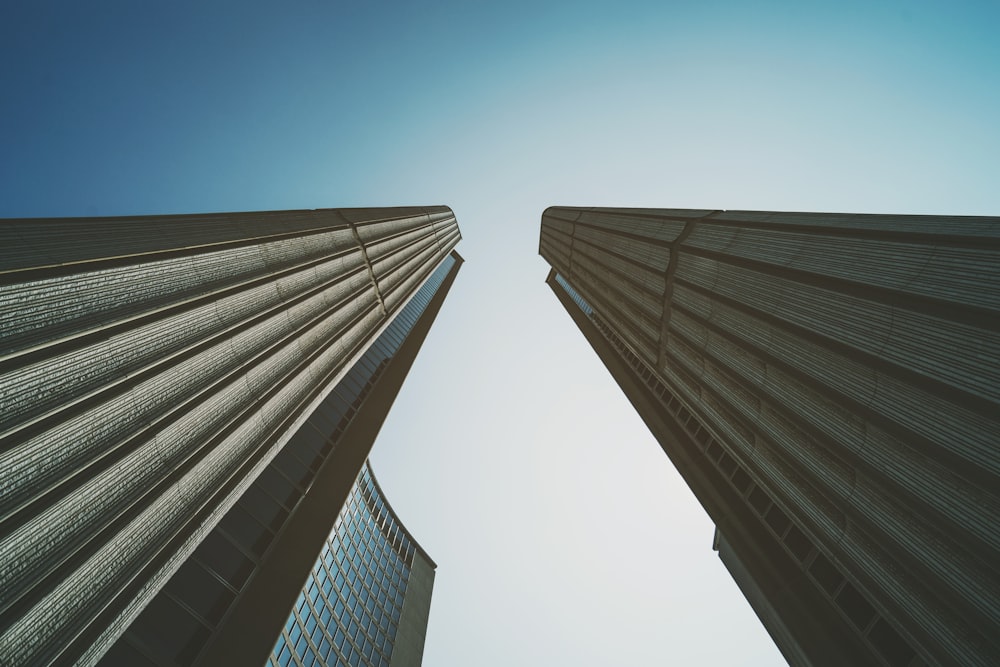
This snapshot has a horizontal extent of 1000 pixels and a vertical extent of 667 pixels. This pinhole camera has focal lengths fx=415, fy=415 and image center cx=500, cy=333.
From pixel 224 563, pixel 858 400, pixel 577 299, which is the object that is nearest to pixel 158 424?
pixel 224 563

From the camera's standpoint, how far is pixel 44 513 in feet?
25.6

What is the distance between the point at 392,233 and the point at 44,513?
3464 cm

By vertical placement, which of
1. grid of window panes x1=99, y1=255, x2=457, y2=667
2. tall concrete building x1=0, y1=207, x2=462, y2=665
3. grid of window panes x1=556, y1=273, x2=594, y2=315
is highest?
tall concrete building x1=0, y1=207, x2=462, y2=665

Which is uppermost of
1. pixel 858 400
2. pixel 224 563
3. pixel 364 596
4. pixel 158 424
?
pixel 858 400

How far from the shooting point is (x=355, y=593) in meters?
47.2

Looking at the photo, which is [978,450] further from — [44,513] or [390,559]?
[390,559]

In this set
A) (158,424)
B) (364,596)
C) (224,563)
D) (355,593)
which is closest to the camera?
(158,424)

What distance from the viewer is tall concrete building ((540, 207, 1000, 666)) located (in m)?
6.61

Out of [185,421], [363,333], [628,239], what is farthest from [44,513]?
[628,239]

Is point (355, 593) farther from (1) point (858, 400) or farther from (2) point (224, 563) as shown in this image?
(1) point (858, 400)

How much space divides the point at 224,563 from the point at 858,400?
81.0 feet

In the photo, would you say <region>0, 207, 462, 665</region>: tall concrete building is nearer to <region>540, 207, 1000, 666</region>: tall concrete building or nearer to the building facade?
the building facade

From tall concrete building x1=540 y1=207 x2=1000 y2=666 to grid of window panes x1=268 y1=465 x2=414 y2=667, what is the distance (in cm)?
3115

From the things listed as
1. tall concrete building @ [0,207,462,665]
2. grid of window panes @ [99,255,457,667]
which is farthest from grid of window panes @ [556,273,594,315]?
tall concrete building @ [0,207,462,665]
